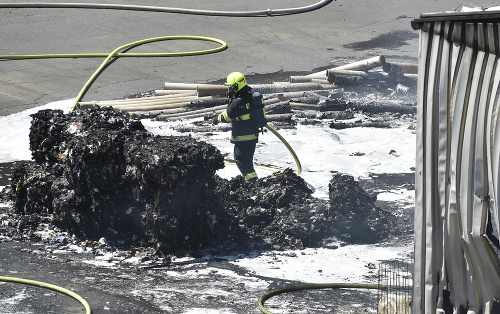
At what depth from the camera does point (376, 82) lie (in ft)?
53.5

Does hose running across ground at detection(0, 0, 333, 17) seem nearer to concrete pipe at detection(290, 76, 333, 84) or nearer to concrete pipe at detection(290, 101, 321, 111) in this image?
concrete pipe at detection(290, 76, 333, 84)

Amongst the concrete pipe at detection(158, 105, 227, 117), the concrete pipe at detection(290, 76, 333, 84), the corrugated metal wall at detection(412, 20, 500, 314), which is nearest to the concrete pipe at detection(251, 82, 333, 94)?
the concrete pipe at detection(290, 76, 333, 84)

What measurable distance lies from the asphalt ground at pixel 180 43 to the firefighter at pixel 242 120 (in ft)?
19.9

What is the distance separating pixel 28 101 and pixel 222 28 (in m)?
7.49

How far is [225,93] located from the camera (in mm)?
14789

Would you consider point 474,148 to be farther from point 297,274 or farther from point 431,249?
point 297,274

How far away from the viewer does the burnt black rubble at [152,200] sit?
8383 millimetres

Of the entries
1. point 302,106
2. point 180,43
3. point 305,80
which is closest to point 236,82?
point 302,106

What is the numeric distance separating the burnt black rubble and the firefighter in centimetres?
93

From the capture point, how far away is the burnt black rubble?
8383 mm

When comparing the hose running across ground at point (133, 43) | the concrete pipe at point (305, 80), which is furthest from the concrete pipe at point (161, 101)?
the concrete pipe at point (305, 80)

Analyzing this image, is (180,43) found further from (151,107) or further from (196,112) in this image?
(196,112)

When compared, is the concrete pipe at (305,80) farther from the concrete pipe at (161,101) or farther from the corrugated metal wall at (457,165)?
the corrugated metal wall at (457,165)

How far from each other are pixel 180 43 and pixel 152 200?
11475mm
